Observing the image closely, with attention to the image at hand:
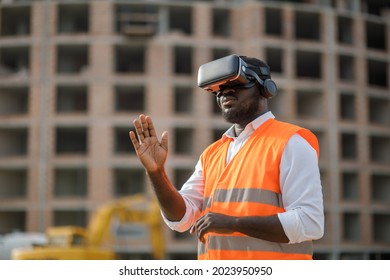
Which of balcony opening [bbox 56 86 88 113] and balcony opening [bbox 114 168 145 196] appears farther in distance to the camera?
balcony opening [bbox 56 86 88 113]

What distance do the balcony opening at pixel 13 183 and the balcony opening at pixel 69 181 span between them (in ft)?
3.99

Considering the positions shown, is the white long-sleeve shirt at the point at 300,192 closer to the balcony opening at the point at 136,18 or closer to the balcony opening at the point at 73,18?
the balcony opening at the point at 136,18

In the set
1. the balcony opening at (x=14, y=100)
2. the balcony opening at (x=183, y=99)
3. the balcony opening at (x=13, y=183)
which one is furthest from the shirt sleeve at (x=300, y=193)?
the balcony opening at (x=14, y=100)

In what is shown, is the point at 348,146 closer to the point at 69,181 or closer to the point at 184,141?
the point at 184,141

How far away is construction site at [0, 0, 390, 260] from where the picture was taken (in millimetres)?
25188

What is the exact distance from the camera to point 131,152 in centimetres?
2583

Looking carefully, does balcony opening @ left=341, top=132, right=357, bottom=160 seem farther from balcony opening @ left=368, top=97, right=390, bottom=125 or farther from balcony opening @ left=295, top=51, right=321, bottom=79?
balcony opening @ left=295, top=51, right=321, bottom=79

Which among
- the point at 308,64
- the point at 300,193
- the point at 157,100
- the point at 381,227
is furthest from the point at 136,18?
the point at 300,193

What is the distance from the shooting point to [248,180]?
6.58ft

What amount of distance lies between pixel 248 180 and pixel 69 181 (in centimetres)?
2457

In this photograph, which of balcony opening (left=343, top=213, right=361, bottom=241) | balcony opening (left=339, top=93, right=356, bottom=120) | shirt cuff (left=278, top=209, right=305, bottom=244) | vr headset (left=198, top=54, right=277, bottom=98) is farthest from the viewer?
balcony opening (left=339, top=93, right=356, bottom=120)

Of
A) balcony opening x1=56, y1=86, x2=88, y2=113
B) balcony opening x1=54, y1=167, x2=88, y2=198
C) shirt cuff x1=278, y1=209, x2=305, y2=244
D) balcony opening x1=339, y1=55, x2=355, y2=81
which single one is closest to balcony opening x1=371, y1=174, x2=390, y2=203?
balcony opening x1=339, y1=55, x2=355, y2=81

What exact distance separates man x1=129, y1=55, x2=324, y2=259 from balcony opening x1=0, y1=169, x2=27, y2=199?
24290mm
